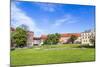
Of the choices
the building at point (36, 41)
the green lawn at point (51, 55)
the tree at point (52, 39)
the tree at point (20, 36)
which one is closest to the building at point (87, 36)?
the green lawn at point (51, 55)

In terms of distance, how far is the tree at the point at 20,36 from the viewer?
8.06ft

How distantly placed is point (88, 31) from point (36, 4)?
0.78 metres

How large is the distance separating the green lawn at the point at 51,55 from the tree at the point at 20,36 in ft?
0.27

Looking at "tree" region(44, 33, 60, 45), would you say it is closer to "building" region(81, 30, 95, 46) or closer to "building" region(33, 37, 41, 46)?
"building" region(33, 37, 41, 46)

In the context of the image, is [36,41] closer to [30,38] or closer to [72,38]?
[30,38]

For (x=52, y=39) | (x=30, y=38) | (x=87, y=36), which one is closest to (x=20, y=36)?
(x=30, y=38)

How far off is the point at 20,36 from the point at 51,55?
1.49 ft

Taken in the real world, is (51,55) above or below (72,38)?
below

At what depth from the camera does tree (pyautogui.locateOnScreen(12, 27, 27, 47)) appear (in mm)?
2458

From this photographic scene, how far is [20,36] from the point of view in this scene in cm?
248

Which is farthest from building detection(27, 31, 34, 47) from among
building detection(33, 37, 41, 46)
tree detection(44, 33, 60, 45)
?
tree detection(44, 33, 60, 45)
